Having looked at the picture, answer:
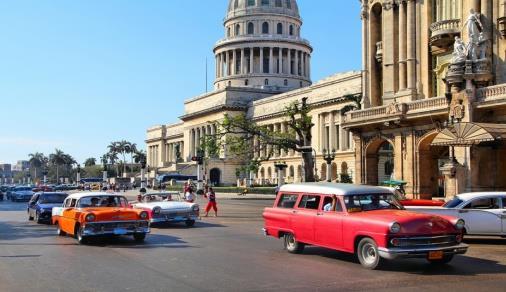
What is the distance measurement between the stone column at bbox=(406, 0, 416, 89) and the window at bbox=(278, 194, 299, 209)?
25.8m

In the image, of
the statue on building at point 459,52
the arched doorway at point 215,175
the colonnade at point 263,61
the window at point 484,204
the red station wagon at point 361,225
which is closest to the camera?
the red station wagon at point 361,225

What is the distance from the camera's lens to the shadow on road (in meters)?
12.1

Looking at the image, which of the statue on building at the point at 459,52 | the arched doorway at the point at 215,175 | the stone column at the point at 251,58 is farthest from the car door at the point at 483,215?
the stone column at the point at 251,58

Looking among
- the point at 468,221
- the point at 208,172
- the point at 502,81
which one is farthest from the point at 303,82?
the point at 468,221

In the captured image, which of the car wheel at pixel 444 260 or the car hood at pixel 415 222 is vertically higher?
the car hood at pixel 415 222

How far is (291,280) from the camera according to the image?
11320mm

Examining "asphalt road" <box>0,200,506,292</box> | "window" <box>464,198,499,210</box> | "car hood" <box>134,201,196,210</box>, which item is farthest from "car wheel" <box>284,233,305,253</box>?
"car hood" <box>134,201,196,210</box>

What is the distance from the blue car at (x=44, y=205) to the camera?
88.0 feet

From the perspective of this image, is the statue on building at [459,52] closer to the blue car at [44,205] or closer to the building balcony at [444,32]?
Answer: the building balcony at [444,32]

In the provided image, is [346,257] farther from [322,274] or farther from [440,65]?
[440,65]

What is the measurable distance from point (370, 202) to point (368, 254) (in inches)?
50.2

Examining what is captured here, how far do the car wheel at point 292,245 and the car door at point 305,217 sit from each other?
235 mm

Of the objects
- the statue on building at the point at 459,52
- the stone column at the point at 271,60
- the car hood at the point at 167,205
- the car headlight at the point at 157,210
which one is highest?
the stone column at the point at 271,60

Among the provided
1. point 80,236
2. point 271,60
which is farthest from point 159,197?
point 271,60
